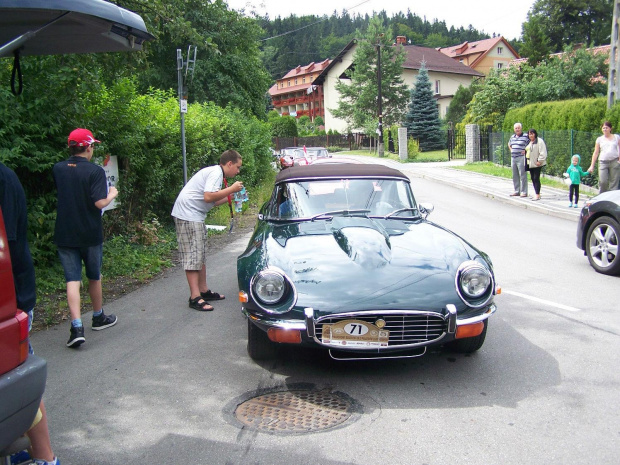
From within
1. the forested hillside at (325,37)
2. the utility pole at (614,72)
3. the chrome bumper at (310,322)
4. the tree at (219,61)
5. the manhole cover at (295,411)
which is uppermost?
the forested hillside at (325,37)

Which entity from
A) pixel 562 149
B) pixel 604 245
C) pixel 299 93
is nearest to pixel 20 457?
pixel 604 245

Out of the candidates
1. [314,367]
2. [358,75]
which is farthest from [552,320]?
[358,75]

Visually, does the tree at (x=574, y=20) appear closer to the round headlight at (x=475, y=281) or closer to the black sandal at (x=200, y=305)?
the black sandal at (x=200, y=305)

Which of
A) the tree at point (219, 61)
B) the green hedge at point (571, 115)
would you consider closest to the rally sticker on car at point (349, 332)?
the green hedge at point (571, 115)

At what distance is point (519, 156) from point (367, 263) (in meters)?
12.8

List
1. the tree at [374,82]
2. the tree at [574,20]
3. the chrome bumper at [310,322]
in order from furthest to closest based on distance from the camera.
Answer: the tree at [574,20]
the tree at [374,82]
the chrome bumper at [310,322]

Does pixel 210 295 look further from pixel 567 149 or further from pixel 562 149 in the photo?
pixel 562 149

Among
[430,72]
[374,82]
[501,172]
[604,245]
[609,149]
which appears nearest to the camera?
[604,245]

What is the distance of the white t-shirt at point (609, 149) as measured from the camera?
12.7m

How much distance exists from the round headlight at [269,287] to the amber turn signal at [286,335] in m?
0.22

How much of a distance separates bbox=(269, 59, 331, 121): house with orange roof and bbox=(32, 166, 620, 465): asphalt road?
338 ft

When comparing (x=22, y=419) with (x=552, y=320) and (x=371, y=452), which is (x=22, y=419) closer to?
(x=371, y=452)

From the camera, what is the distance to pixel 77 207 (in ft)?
17.4

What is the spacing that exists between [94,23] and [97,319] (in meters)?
3.13
